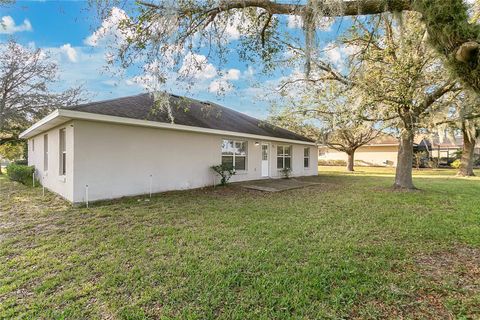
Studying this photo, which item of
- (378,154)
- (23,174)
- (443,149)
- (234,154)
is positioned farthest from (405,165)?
(443,149)

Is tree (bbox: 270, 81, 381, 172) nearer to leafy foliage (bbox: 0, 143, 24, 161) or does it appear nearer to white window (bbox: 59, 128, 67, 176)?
white window (bbox: 59, 128, 67, 176)

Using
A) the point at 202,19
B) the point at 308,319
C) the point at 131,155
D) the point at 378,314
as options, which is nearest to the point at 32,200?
the point at 131,155

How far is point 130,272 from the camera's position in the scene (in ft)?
10.8

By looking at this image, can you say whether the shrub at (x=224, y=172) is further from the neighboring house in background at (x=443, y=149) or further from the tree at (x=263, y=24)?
the neighboring house in background at (x=443, y=149)

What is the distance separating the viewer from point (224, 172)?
11.0 m

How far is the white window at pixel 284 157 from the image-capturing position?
48.7 ft

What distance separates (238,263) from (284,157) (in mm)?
12227

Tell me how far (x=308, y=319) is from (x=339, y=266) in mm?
1274

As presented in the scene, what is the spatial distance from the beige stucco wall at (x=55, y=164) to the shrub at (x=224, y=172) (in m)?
5.14

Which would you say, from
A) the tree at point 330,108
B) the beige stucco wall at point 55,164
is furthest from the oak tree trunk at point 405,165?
the beige stucco wall at point 55,164

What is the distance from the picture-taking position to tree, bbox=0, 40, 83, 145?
15.4 meters

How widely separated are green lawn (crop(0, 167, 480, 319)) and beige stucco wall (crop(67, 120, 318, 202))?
1218 mm

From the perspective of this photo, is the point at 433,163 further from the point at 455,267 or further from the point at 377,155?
the point at 455,267

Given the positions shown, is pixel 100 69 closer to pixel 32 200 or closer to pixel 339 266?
pixel 32 200
